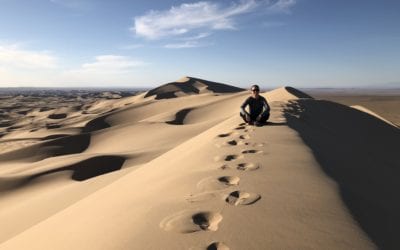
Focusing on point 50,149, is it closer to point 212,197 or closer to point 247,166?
point 247,166

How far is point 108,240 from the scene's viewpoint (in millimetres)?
2562

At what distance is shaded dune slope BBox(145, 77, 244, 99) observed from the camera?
3459 cm

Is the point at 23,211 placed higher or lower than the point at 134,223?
lower

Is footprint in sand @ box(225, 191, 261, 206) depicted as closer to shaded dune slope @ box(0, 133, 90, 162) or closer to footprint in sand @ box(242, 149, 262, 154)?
footprint in sand @ box(242, 149, 262, 154)

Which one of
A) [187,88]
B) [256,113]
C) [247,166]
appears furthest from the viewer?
[187,88]

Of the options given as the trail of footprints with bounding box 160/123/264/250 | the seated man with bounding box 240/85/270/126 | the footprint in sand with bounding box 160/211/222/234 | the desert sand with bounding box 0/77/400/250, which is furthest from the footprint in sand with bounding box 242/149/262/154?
the seated man with bounding box 240/85/270/126

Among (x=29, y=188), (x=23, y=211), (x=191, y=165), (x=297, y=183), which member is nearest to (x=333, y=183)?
(x=297, y=183)

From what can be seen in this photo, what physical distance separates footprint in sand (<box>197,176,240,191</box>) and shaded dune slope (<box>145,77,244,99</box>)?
95.9 feet

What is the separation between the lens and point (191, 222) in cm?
265

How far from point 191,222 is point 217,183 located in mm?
979

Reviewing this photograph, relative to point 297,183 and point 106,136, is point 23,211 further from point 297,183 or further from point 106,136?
point 106,136

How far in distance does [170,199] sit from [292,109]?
28.3 ft

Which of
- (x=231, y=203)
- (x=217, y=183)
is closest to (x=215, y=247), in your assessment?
(x=231, y=203)

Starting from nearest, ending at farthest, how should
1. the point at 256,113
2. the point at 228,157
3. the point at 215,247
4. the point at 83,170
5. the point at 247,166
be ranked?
1. the point at 215,247
2. the point at 247,166
3. the point at 228,157
4. the point at 256,113
5. the point at 83,170
